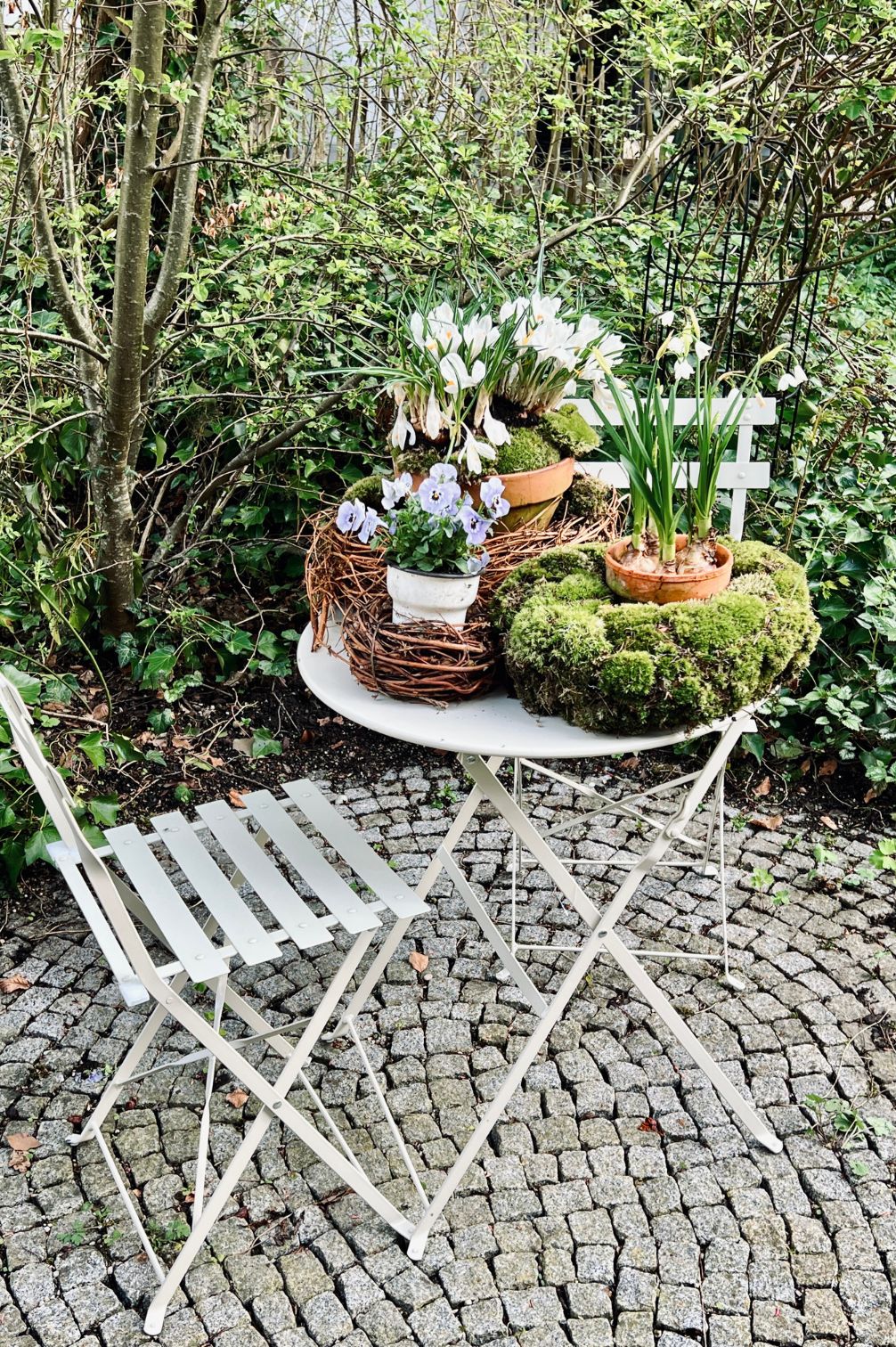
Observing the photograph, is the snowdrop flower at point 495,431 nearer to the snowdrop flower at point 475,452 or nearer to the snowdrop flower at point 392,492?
the snowdrop flower at point 475,452

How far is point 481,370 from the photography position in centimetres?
268

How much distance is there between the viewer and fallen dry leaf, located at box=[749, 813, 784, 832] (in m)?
4.24

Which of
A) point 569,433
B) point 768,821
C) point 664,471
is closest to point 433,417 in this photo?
point 569,433

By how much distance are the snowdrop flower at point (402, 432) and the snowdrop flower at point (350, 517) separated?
0.20 m

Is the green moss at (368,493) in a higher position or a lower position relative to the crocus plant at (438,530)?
lower

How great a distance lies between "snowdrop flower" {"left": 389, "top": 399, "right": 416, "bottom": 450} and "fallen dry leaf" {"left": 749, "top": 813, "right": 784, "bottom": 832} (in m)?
2.11

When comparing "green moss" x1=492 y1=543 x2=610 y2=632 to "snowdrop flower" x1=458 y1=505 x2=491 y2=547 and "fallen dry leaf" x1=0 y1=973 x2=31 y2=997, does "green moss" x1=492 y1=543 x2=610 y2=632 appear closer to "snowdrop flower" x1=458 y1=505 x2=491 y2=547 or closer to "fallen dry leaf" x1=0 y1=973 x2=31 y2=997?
"snowdrop flower" x1=458 y1=505 x2=491 y2=547

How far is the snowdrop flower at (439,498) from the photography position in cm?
254

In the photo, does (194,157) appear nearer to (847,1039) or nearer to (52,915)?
(52,915)

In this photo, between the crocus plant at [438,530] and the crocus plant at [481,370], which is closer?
the crocus plant at [438,530]

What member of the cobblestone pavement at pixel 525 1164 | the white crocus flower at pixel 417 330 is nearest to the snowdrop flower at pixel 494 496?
the white crocus flower at pixel 417 330

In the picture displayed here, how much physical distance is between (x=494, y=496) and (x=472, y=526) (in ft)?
0.48

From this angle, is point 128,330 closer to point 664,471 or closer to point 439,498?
point 439,498

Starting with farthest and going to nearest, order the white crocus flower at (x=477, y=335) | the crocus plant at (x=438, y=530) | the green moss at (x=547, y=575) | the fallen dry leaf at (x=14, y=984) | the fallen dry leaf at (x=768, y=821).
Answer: the fallen dry leaf at (x=768, y=821), the fallen dry leaf at (x=14, y=984), the white crocus flower at (x=477, y=335), the green moss at (x=547, y=575), the crocus plant at (x=438, y=530)
